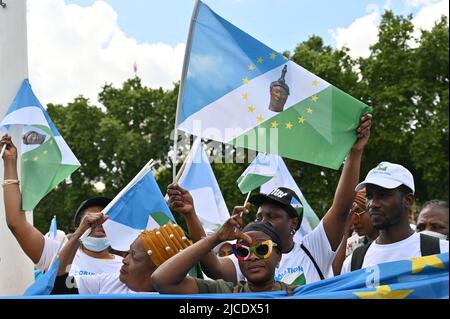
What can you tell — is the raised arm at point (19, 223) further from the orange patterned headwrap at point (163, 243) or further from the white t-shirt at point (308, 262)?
the white t-shirt at point (308, 262)

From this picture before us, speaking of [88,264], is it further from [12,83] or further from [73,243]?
[12,83]

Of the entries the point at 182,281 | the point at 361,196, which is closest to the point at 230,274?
the point at 182,281

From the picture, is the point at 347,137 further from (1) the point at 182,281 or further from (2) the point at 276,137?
(1) the point at 182,281

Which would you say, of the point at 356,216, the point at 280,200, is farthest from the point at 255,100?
the point at 356,216

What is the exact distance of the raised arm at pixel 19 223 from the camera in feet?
15.7

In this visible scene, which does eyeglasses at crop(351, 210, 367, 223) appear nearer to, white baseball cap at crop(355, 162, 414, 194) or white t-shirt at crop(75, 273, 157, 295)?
white baseball cap at crop(355, 162, 414, 194)

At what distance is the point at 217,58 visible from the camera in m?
5.25

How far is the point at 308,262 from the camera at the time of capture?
4625 mm

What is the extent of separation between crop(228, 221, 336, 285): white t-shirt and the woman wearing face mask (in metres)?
1.18

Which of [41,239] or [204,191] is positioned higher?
[204,191]

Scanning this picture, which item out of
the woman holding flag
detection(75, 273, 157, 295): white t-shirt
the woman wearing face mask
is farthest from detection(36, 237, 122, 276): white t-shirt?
the woman holding flag

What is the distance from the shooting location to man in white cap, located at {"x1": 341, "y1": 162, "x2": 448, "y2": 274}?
3.93m

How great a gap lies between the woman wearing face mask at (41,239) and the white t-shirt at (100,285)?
606mm

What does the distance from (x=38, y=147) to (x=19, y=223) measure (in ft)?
4.05
